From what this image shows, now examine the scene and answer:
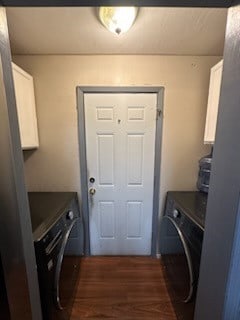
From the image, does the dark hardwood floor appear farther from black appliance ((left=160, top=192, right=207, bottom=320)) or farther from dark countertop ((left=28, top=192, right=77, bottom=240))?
dark countertop ((left=28, top=192, right=77, bottom=240))

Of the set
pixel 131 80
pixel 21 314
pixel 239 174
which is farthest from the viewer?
pixel 131 80

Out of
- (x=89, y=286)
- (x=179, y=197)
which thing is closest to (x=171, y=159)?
(x=179, y=197)

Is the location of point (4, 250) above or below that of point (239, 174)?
below

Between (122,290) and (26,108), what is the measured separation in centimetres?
194

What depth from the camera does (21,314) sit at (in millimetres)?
773

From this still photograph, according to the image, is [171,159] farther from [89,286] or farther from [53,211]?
[89,286]

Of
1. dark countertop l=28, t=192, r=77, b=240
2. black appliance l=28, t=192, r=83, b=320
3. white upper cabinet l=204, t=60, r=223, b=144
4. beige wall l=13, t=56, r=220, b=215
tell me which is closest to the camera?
black appliance l=28, t=192, r=83, b=320

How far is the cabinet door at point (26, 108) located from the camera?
5.07ft

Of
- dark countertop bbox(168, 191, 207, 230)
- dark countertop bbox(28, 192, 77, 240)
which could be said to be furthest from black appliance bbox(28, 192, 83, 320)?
dark countertop bbox(168, 191, 207, 230)

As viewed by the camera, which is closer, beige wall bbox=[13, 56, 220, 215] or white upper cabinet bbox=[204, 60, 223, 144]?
white upper cabinet bbox=[204, 60, 223, 144]

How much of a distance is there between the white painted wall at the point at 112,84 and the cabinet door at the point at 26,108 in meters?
0.11

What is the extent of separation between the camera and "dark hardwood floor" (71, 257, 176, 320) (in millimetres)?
1538

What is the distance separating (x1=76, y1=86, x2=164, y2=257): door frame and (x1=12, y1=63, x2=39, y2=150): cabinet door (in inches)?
17.5

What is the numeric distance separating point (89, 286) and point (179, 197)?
1.24 meters
